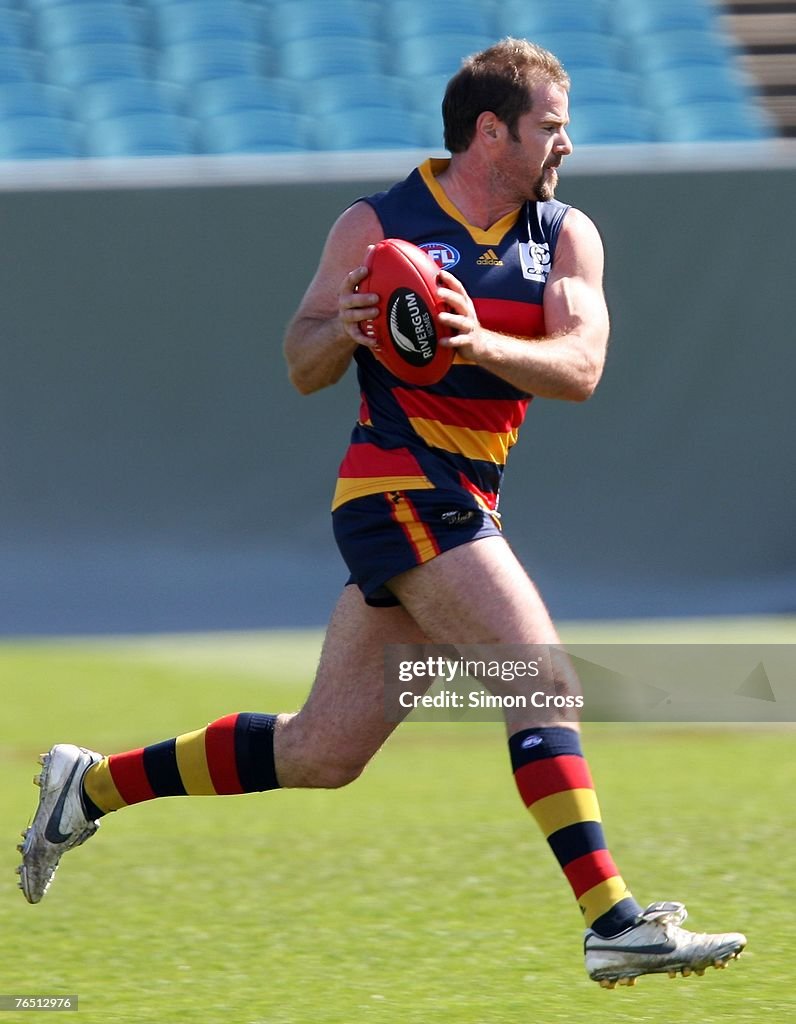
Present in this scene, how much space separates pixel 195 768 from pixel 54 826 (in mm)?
385

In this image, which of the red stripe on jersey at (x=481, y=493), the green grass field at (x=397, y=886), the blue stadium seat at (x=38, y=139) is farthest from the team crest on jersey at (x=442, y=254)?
the blue stadium seat at (x=38, y=139)

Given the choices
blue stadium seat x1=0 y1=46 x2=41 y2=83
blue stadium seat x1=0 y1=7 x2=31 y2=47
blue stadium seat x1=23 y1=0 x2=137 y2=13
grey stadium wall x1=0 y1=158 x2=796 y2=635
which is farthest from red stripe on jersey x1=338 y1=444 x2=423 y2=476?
blue stadium seat x1=23 y1=0 x2=137 y2=13

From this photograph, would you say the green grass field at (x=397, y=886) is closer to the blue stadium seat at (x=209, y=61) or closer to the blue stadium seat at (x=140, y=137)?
the blue stadium seat at (x=140, y=137)

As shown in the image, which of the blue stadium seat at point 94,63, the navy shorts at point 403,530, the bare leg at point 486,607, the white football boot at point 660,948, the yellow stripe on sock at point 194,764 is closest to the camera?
the white football boot at point 660,948

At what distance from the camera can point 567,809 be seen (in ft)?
11.9

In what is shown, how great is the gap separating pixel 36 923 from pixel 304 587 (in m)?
5.41

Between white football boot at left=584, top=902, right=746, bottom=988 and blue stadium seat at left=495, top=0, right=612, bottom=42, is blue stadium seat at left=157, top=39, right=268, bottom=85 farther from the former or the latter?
white football boot at left=584, top=902, right=746, bottom=988

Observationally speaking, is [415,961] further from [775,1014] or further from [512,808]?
[512,808]

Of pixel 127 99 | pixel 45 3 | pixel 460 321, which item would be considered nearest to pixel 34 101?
pixel 127 99

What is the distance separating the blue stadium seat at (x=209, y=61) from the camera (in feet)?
39.4

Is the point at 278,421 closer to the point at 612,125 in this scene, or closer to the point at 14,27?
the point at 612,125

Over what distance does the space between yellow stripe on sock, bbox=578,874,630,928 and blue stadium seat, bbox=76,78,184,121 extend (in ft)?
28.9

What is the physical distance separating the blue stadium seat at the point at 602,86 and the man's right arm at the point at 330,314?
842 centimetres

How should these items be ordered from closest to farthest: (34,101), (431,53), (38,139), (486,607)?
1. (486,607)
2. (38,139)
3. (34,101)
4. (431,53)
